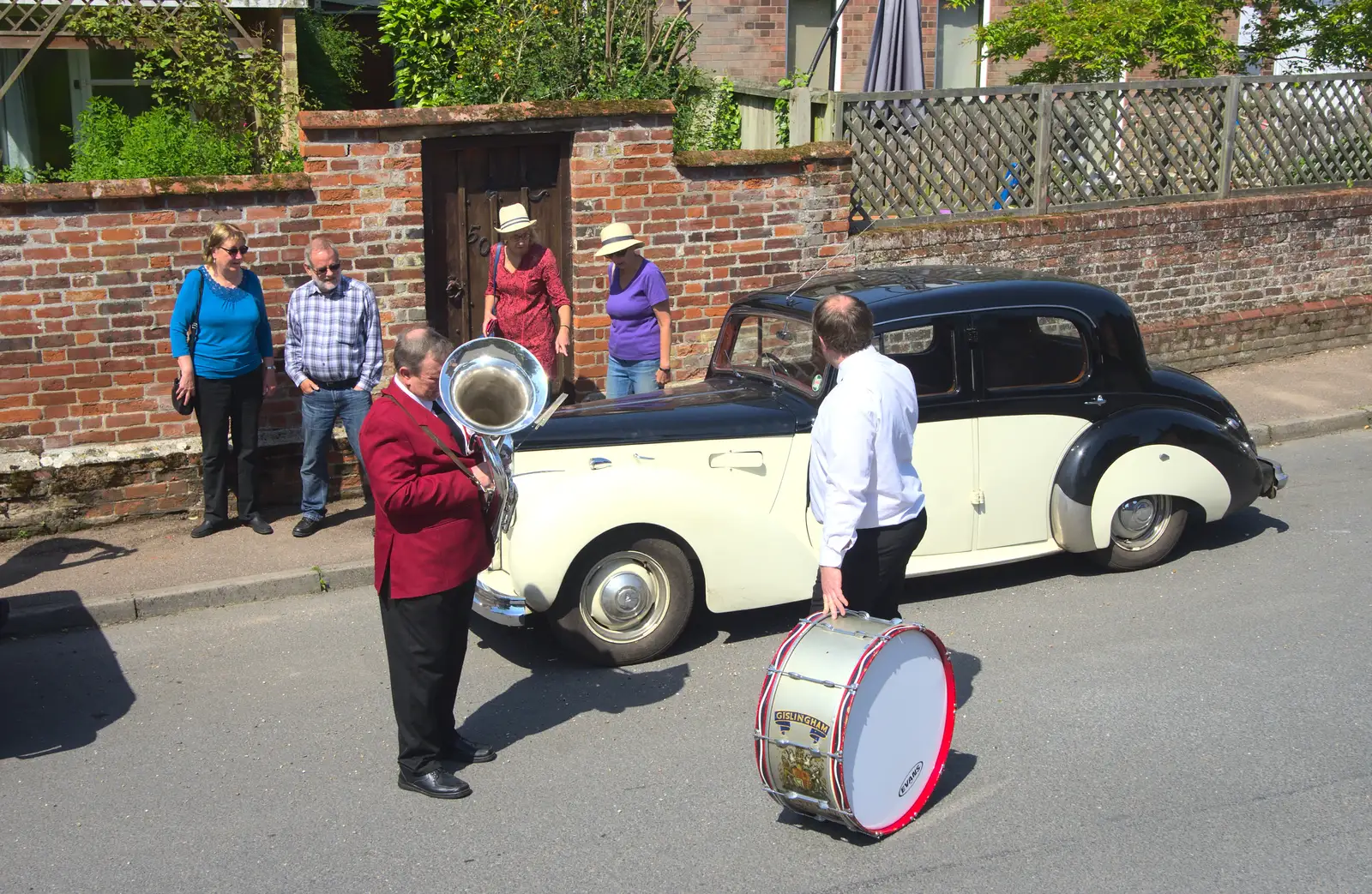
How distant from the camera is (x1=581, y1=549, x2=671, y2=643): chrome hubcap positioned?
245 inches

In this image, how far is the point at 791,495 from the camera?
654 centimetres

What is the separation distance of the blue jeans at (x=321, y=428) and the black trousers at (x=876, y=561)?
3904mm

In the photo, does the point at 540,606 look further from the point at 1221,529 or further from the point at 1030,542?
the point at 1221,529

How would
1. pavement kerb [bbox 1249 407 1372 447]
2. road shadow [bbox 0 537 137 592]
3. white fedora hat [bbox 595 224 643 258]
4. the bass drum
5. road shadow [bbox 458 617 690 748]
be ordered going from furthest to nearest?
1. pavement kerb [bbox 1249 407 1372 447]
2. white fedora hat [bbox 595 224 643 258]
3. road shadow [bbox 0 537 137 592]
4. road shadow [bbox 458 617 690 748]
5. the bass drum

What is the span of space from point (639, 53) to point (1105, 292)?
4.80m

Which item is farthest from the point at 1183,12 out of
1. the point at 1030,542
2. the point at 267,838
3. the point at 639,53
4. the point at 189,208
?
the point at 267,838

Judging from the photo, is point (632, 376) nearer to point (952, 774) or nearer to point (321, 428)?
point (321, 428)

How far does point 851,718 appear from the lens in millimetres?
4367

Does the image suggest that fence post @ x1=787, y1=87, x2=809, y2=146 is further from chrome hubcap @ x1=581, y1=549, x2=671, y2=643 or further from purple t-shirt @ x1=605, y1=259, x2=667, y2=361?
chrome hubcap @ x1=581, y1=549, x2=671, y2=643

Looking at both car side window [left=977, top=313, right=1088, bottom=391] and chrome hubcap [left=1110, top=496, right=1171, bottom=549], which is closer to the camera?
car side window [left=977, top=313, right=1088, bottom=391]

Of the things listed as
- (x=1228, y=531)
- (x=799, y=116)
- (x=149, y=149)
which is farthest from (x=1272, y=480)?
(x=149, y=149)

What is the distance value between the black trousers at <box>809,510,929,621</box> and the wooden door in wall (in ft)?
15.3

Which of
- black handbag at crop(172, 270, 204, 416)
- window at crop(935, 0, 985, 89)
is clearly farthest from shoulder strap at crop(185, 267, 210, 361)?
window at crop(935, 0, 985, 89)

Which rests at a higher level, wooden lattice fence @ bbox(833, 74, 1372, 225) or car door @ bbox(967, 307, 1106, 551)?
wooden lattice fence @ bbox(833, 74, 1372, 225)
